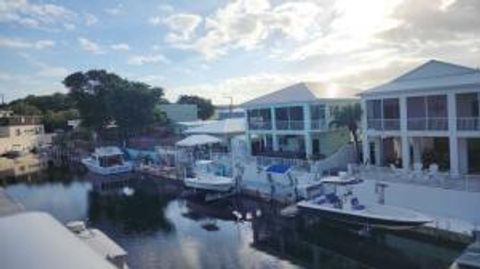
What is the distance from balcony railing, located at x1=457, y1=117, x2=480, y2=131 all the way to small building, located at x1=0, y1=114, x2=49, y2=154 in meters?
81.9

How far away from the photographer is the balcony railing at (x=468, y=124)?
2711 centimetres

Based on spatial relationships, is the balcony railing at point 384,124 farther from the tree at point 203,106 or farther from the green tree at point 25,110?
the green tree at point 25,110

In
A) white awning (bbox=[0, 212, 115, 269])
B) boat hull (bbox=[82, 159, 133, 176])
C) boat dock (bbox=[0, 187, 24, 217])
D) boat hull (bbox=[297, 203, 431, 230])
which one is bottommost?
boat hull (bbox=[297, 203, 431, 230])

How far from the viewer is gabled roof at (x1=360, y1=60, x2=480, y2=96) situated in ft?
95.8

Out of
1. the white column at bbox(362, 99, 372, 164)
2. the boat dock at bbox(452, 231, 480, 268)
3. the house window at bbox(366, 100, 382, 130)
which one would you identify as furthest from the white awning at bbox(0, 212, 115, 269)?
the white column at bbox(362, 99, 372, 164)

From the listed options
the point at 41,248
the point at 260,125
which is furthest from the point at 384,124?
the point at 41,248

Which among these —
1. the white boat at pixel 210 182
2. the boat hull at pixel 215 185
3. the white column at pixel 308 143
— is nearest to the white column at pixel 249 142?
the white boat at pixel 210 182

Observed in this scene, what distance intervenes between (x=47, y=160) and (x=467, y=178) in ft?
223

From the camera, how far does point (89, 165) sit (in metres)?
62.8

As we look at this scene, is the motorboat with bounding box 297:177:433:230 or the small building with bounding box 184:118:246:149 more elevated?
the small building with bounding box 184:118:246:149

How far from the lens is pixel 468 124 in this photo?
2748 cm

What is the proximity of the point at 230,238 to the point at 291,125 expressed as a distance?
15466 millimetres

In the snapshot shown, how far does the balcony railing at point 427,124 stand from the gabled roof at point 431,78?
187 cm

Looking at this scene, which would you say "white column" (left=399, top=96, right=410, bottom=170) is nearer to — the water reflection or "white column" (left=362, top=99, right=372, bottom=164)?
"white column" (left=362, top=99, right=372, bottom=164)
